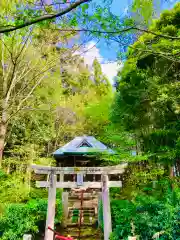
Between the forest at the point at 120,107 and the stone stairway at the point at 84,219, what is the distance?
81cm

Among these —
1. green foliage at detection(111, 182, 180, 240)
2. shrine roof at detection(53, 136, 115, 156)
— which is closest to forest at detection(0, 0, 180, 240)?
green foliage at detection(111, 182, 180, 240)

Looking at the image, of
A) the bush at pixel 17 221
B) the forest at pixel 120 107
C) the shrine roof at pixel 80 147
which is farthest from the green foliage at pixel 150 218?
the shrine roof at pixel 80 147

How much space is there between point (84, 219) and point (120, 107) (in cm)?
492

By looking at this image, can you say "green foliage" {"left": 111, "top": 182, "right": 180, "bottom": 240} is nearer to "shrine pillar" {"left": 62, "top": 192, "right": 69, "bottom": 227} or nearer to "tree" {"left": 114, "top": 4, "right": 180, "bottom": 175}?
"tree" {"left": 114, "top": 4, "right": 180, "bottom": 175}

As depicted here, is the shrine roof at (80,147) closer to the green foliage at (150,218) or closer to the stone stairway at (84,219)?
the stone stairway at (84,219)

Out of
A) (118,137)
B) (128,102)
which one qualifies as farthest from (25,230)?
(128,102)

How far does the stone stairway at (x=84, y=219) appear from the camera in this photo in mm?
7180

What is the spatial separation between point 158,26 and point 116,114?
13.2 feet

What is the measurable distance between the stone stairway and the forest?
0.81 metres

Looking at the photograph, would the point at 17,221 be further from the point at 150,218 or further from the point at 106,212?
the point at 150,218

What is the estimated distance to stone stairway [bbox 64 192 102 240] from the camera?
718 cm

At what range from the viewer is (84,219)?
860cm

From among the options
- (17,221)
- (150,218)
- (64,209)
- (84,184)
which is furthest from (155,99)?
(17,221)

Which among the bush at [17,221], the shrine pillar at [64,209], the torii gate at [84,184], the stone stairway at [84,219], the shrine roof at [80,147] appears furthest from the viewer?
the shrine roof at [80,147]
